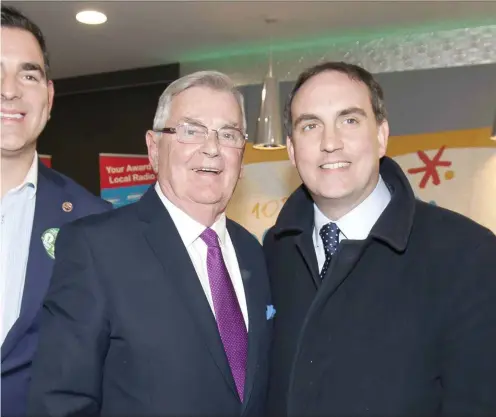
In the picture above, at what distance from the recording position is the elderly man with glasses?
150 centimetres

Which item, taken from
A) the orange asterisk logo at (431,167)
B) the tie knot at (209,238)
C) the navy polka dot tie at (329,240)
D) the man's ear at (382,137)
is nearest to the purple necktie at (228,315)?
the tie knot at (209,238)

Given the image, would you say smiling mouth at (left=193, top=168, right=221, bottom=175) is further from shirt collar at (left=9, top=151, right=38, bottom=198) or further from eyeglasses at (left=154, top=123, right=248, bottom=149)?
shirt collar at (left=9, top=151, right=38, bottom=198)

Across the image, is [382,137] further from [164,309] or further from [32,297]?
[32,297]

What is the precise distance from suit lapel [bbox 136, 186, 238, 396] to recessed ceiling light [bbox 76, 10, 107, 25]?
298cm

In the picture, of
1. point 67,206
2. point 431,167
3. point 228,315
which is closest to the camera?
point 228,315

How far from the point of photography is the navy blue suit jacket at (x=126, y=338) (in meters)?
1.49

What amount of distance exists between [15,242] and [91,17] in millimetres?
2996

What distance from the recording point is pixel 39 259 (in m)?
1.76

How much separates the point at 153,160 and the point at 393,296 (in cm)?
89

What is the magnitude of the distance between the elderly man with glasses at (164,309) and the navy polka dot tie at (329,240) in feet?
0.72

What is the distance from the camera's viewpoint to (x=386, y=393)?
5.09 feet

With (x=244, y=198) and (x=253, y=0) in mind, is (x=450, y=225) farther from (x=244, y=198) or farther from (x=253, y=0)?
(x=244, y=198)

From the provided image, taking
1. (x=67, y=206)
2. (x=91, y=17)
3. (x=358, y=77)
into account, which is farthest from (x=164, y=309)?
(x=91, y=17)

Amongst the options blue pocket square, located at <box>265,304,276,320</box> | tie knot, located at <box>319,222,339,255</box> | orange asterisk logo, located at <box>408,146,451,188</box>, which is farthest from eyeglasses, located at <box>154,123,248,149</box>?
orange asterisk logo, located at <box>408,146,451,188</box>
